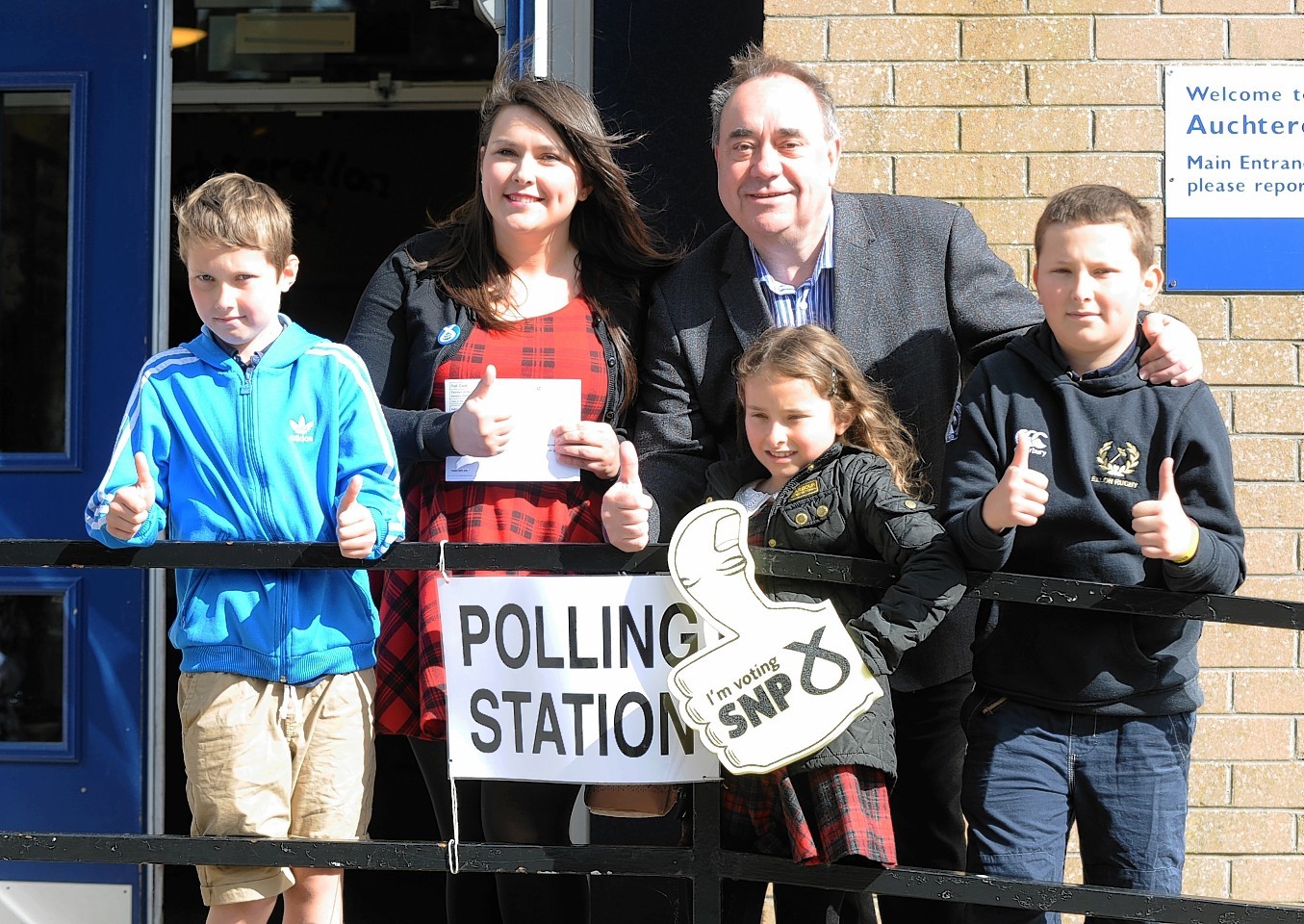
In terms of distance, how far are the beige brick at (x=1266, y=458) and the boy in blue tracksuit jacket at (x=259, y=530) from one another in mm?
2072

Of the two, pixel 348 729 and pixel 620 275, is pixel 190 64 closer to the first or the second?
Result: pixel 620 275

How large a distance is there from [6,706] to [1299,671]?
3.42 meters

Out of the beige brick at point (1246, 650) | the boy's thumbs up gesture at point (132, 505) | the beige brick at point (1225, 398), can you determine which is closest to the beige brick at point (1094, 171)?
the beige brick at point (1225, 398)

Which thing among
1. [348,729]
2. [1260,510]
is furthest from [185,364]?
[1260,510]

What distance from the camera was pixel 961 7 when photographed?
3334 millimetres

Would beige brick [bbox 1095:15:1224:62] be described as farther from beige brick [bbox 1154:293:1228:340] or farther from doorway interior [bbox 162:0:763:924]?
doorway interior [bbox 162:0:763:924]

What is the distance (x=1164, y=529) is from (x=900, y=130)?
63.4 inches

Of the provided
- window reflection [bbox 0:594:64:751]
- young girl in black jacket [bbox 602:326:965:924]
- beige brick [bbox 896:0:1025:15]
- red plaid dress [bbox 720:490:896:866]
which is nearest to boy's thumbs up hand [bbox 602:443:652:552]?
young girl in black jacket [bbox 602:326:965:924]

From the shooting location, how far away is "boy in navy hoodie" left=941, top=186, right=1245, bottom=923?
7.43 feet

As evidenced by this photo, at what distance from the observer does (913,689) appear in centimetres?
261

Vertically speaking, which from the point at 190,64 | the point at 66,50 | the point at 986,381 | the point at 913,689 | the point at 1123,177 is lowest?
the point at 913,689

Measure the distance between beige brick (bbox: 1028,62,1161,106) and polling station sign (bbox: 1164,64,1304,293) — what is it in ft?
0.18

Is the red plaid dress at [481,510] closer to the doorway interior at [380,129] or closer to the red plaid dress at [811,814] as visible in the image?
the red plaid dress at [811,814]

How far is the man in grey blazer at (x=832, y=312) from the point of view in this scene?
8.77ft
